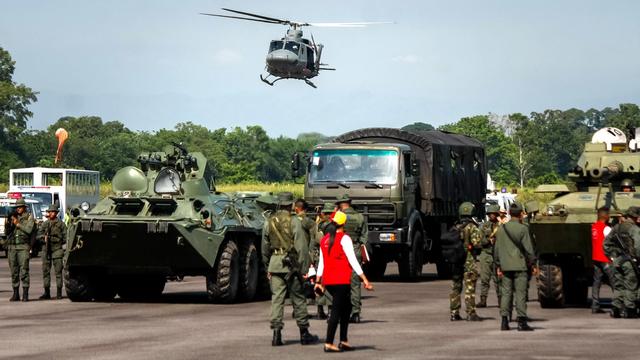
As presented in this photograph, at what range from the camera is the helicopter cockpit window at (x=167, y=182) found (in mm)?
27547

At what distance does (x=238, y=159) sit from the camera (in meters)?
184

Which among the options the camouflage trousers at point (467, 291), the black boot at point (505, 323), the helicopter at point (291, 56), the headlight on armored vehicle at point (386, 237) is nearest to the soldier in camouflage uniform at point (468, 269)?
the camouflage trousers at point (467, 291)

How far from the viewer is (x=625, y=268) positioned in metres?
22.5

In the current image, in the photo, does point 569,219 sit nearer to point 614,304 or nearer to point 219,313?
point 614,304

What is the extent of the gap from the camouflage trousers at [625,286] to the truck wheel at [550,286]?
5.19ft

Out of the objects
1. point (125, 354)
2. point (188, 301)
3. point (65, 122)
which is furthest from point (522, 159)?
point (125, 354)

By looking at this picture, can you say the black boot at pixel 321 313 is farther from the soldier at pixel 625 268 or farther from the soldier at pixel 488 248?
the soldier at pixel 625 268

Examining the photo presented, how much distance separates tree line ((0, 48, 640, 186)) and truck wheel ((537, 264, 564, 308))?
108 m

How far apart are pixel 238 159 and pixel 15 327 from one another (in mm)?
162960

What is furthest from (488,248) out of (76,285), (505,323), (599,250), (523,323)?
(76,285)

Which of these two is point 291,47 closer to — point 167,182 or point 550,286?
point 167,182

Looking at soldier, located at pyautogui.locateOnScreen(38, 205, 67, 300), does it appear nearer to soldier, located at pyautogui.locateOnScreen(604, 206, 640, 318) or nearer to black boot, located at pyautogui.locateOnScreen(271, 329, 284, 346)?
black boot, located at pyautogui.locateOnScreen(271, 329, 284, 346)

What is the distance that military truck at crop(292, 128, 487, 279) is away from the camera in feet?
106

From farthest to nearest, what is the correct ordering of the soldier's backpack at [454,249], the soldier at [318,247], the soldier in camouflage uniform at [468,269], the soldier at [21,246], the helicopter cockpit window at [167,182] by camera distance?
1. the helicopter cockpit window at [167,182]
2. the soldier at [21,246]
3. the soldier at [318,247]
4. the soldier in camouflage uniform at [468,269]
5. the soldier's backpack at [454,249]
